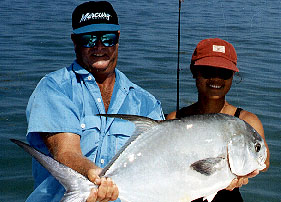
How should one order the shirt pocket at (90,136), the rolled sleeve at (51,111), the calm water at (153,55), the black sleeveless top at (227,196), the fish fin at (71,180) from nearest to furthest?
the fish fin at (71,180), the rolled sleeve at (51,111), the shirt pocket at (90,136), the black sleeveless top at (227,196), the calm water at (153,55)

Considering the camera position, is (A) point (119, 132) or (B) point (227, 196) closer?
(A) point (119, 132)

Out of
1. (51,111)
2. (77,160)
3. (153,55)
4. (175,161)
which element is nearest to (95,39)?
(51,111)

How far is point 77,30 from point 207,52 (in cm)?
119

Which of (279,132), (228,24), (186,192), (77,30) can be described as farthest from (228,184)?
(228,24)

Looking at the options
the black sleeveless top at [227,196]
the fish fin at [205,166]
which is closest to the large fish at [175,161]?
the fish fin at [205,166]

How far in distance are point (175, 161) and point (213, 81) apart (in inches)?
52.0

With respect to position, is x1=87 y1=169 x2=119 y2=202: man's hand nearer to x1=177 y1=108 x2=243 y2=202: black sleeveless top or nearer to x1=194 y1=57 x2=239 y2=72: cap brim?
x1=177 y1=108 x2=243 y2=202: black sleeveless top

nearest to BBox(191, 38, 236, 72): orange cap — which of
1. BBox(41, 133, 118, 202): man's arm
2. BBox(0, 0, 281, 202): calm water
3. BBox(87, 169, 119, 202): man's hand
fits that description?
BBox(41, 133, 118, 202): man's arm

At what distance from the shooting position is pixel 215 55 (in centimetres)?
393

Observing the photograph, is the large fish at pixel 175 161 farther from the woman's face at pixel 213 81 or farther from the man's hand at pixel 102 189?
the woman's face at pixel 213 81

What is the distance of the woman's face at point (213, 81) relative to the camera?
152 inches

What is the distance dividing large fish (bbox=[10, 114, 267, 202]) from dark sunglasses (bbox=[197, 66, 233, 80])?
1.11 meters

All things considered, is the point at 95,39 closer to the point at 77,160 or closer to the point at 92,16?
the point at 92,16

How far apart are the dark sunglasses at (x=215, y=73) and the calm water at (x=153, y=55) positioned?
187cm
